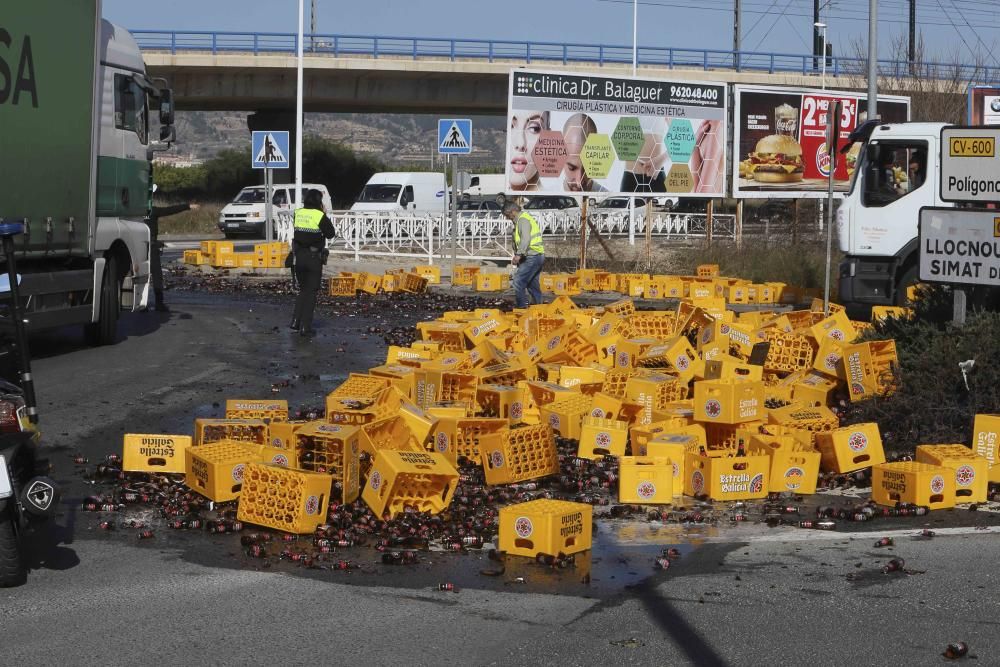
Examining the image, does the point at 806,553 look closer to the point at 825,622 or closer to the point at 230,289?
the point at 825,622

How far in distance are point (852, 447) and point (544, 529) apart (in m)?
3.37

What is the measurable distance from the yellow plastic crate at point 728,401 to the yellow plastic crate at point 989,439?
160cm

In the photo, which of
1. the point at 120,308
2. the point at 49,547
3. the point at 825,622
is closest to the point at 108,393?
the point at 120,308

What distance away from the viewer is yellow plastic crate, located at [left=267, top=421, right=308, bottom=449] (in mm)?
9047

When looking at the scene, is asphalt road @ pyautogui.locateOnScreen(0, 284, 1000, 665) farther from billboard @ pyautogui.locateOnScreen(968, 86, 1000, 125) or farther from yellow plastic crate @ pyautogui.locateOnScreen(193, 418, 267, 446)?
billboard @ pyautogui.locateOnScreen(968, 86, 1000, 125)

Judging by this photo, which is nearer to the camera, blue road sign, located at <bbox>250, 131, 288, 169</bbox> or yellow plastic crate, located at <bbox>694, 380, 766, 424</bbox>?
yellow plastic crate, located at <bbox>694, 380, 766, 424</bbox>

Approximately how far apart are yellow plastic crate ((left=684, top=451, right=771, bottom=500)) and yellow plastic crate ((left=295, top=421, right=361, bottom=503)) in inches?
91.2

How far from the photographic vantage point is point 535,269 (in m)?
20.8

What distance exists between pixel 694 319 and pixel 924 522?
6806 mm

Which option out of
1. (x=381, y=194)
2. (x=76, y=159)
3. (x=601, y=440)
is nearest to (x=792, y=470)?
(x=601, y=440)

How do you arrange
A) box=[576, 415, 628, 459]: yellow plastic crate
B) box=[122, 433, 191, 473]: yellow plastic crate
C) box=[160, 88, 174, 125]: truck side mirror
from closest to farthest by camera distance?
1. box=[122, 433, 191, 473]: yellow plastic crate
2. box=[576, 415, 628, 459]: yellow plastic crate
3. box=[160, 88, 174, 125]: truck side mirror

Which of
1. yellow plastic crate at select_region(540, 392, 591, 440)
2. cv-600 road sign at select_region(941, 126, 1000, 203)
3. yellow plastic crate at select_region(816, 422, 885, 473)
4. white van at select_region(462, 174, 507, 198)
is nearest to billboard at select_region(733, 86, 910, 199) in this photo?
cv-600 road sign at select_region(941, 126, 1000, 203)

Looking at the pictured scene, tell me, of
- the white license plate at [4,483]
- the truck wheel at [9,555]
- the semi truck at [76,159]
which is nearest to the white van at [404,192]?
the semi truck at [76,159]

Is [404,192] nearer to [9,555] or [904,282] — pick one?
[904,282]
